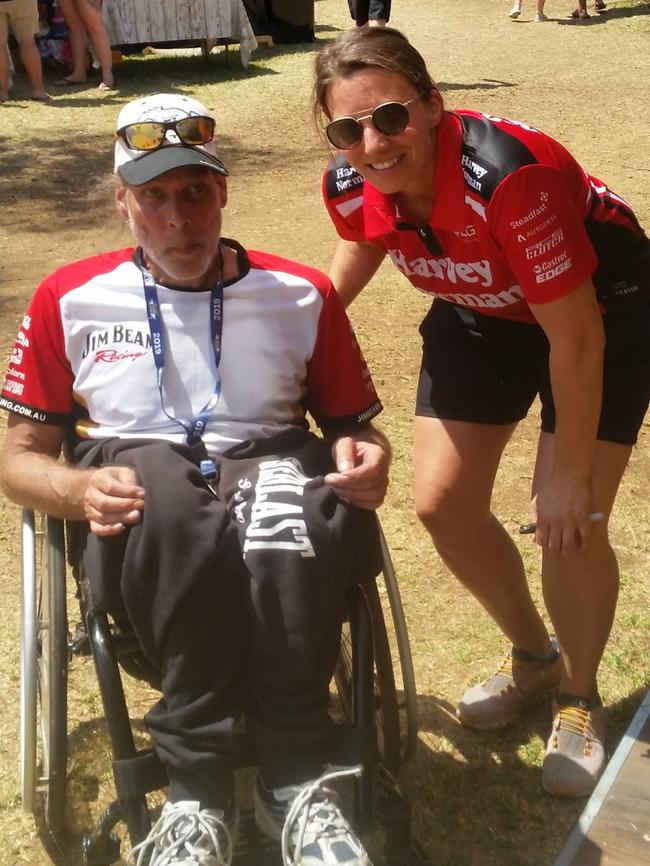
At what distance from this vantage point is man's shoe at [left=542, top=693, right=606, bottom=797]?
8.81 ft

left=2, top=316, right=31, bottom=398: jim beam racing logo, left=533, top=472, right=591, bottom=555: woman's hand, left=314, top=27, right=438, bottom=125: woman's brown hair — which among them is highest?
left=314, top=27, right=438, bottom=125: woman's brown hair

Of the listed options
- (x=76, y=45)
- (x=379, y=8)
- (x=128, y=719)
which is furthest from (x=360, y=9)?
(x=128, y=719)

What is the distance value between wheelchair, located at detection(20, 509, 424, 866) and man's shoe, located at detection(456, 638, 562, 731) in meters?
0.54

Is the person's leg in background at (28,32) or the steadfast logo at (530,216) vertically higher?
the steadfast logo at (530,216)

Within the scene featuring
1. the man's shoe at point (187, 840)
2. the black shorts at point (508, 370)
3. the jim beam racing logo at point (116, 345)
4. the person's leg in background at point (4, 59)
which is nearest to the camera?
the man's shoe at point (187, 840)

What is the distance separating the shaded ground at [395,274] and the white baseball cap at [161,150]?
0.42m

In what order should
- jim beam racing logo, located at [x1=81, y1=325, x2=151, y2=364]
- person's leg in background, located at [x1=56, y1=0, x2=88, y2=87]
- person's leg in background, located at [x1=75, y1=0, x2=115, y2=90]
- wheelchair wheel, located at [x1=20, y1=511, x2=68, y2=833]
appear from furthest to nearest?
→ person's leg in background, located at [x1=56, y1=0, x2=88, y2=87] → person's leg in background, located at [x1=75, y1=0, x2=115, y2=90] → jim beam racing logo, located at [x1=81, y1=325, x2=151, y2=364] → wheelchair wheel, located at [x1=20, y1=511, x2=68, y2=833]

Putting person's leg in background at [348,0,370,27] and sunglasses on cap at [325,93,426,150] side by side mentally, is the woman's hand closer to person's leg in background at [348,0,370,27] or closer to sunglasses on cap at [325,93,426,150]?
sunglasses on cap at [325,93,426,150]

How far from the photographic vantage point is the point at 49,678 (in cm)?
222

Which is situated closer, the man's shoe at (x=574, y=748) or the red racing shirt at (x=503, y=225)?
the red racing shirt at (x=503, y=225)

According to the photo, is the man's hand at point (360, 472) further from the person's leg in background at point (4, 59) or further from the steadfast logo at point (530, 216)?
the person's leg in background at point (4, 59)

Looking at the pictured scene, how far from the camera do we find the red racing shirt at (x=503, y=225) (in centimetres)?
223

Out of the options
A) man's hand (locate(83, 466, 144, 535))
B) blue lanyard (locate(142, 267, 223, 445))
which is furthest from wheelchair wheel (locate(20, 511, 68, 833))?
blue lanyard (locate(142, 267, 223, 445))

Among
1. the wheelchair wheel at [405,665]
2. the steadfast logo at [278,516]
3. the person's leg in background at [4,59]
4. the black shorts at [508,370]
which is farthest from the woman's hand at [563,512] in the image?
the person's leg in background at [4,59]
